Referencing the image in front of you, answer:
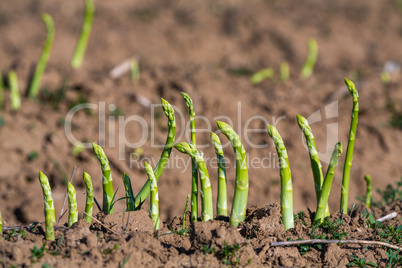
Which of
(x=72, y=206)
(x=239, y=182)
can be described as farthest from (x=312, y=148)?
(x=72, y=206)

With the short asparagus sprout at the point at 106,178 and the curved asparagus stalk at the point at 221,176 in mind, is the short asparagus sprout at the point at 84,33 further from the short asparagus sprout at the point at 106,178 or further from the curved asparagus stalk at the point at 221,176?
the curved asparagus stalk at the point at 221,176

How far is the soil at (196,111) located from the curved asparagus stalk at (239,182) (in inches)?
3.4

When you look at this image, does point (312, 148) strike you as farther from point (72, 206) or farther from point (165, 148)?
point (72, 206)

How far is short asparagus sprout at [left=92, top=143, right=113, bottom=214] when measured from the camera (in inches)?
94.5

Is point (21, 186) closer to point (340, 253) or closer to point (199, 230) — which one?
point (199, 230)

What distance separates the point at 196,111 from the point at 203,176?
8.49 ft

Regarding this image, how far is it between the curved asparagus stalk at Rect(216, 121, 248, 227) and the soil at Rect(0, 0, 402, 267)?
9cm

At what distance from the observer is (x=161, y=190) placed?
13.3 feet

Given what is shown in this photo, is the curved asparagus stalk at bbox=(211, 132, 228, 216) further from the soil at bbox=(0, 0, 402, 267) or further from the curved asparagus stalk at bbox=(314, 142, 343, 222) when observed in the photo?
the curved asparagus stalk at bbox=(314, 142, 343, 222)

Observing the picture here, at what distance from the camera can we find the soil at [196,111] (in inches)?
89.6

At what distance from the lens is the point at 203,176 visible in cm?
240

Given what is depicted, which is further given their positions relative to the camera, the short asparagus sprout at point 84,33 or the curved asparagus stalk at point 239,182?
the short asparagus sprout at point 84,33

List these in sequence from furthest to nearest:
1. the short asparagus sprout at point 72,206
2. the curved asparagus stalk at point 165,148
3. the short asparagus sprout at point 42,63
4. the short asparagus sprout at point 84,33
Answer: the short asparagus sprout at point 84,33 < the short asparagus sprout at point 42,63 < the curved asparagus stalk at point 165,148 < the short asparagus sprout at point 72,206

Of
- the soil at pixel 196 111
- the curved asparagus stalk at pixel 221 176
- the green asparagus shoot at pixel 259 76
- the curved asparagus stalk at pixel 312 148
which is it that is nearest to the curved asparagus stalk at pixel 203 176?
the curved asparagus stalk at pixel 221 176
